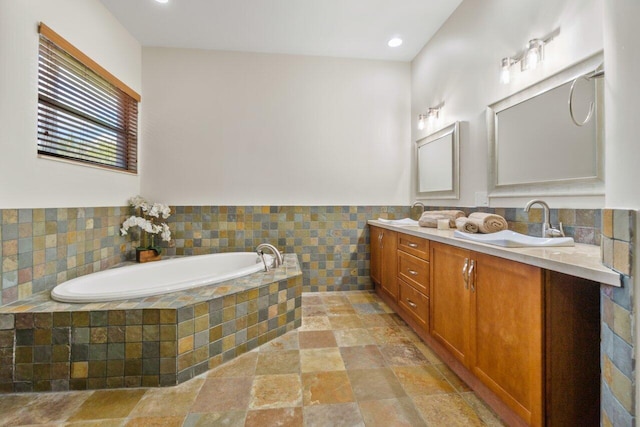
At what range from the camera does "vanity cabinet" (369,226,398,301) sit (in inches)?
106

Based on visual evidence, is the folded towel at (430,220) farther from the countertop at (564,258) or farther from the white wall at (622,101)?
the white wall at (622,101)

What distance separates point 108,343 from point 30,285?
0.74m

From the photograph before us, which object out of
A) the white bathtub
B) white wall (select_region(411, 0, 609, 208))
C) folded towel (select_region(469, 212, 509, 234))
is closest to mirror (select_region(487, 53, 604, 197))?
white wall (select_region(411, 0, 609, 208))

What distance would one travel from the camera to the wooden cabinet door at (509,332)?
112 cm

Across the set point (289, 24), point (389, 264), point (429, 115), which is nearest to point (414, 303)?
point (389, 264)

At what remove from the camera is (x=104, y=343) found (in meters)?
1.61

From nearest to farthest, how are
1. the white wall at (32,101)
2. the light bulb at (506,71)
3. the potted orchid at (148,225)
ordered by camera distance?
the white wall at (32,101) < the light bulb at (506,71) < the potted orchid at (148,225)

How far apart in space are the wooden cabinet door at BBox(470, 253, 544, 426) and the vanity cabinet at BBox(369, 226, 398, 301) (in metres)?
1.15

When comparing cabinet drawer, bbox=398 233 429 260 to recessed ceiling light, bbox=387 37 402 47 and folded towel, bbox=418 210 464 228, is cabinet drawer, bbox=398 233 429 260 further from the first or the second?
recessed ceiling light, bbox=387 37 402 47

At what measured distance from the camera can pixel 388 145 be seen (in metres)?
3.53

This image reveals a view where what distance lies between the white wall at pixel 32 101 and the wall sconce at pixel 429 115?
3.06 m

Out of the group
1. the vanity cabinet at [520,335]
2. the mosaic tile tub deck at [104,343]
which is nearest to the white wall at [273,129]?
the mosaic tile tub deck at [104,343]

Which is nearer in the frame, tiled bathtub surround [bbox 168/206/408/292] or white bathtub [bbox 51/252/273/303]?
white bathtub [bbox 51/252/273/303]

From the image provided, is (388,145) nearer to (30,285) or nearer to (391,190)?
(391,190)
